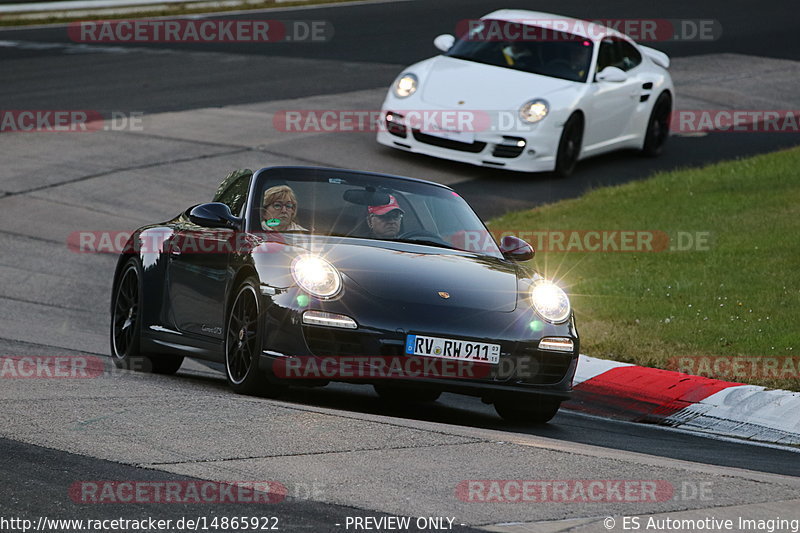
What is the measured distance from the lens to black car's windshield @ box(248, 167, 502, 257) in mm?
8602

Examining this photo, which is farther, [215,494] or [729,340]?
[729,340]

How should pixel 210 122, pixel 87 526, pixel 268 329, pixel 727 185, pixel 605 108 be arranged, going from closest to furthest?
pixel 87 526 < pixel 268 329 < pixel 727 185 < pixel 605 108 < pixel 210 122

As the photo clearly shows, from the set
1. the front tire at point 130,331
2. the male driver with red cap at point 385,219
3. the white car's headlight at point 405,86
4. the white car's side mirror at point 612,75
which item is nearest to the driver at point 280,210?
the male driver with red cap at point 385,219

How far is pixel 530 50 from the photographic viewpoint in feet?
58.5

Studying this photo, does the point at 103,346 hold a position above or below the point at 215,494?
below

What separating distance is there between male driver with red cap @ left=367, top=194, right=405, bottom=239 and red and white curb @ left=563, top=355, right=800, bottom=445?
1859 mm

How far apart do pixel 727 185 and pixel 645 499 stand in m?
10.8

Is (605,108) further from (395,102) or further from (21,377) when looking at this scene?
(21,377)

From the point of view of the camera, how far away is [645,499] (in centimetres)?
591

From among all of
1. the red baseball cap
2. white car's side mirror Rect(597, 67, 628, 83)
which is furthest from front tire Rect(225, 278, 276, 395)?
white car's side mirror Rect(597, 67, 628, 83)

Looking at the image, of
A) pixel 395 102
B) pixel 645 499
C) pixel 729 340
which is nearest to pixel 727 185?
pixel 395 102

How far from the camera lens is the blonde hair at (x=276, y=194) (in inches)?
344

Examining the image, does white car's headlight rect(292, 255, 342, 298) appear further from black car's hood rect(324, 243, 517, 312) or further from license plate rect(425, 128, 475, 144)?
license plate rect(425, 128, 475, 144)

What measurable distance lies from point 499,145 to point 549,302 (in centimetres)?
891
